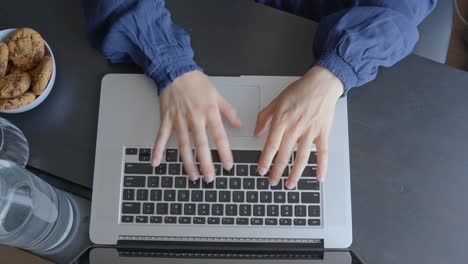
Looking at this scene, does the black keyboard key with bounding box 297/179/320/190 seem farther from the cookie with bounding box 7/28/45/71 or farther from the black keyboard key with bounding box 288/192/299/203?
the cookie with bounding box 7/28/45/71

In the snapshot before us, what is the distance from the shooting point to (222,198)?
0.55 m

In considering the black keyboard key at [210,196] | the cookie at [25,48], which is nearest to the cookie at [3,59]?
the cookie at [25,48]

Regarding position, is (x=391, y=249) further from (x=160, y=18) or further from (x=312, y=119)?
(x=160, y=18)

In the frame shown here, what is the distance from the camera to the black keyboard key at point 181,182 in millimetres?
557

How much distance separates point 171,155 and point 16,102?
208 millimetres

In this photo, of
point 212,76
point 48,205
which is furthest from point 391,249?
point 48,205

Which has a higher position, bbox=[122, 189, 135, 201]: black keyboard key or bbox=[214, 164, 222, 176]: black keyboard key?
bbox=[214, 164, 222, 176]: black keyboard key

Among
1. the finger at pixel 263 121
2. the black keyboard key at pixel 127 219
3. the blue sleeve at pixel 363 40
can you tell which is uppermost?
the blue sleeve at pixel 363 40

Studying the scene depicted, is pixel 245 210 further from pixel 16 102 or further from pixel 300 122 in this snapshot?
pixel 16 102

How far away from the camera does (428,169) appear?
57cm

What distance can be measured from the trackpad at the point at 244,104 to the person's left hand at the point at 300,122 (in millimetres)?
14

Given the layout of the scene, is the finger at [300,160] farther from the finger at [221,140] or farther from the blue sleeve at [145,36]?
the blue sleeve at [145,36]

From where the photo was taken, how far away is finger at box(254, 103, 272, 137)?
0.57 meters

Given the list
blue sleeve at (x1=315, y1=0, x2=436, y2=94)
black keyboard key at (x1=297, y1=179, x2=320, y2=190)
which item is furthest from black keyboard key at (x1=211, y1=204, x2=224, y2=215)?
blue sleeve at (x1=315, y1=0, x2=436, y2=94)
